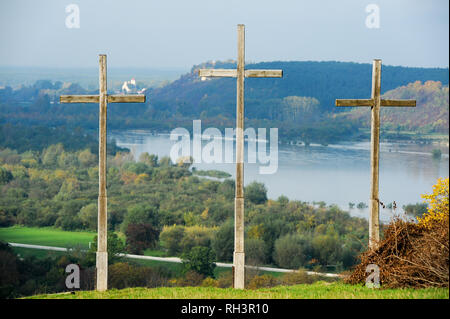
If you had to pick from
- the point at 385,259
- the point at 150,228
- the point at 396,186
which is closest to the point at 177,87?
the point at 150,228

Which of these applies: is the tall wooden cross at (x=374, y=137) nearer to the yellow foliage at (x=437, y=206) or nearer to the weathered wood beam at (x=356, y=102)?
the weathered wood beam at (x=356, y=102)

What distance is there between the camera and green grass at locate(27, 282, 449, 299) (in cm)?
726

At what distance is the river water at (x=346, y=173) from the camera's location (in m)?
50.6

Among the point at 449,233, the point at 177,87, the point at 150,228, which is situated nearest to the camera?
the point at 449,233

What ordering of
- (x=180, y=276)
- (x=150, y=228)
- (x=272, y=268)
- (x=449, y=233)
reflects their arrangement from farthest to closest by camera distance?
1. (x=150, y=228)
2. (x=272, y=268)
3. (x=180, y=276)
4. (x=449, y=233)

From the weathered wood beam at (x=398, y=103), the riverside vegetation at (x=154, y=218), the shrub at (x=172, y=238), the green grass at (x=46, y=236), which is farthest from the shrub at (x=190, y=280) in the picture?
the weathered wood beam at (x=398, y=103)

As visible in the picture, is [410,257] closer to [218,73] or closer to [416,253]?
[416,253]

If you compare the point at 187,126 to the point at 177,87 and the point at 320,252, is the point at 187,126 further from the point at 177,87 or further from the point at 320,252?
the point at 320,252

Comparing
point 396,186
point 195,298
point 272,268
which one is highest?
point 195,298

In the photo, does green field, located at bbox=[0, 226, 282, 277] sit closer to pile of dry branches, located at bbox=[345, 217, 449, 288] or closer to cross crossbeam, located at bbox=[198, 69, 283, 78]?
pile of dry branches, located at bbox=[345, 217, 449, 288]

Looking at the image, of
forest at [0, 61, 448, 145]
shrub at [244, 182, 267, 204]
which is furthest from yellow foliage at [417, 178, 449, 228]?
shrub at [244, 182, 267, 204]

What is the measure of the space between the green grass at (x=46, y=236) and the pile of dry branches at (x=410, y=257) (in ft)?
110

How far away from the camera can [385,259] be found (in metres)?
8.21

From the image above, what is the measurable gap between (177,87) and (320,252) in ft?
70.2
